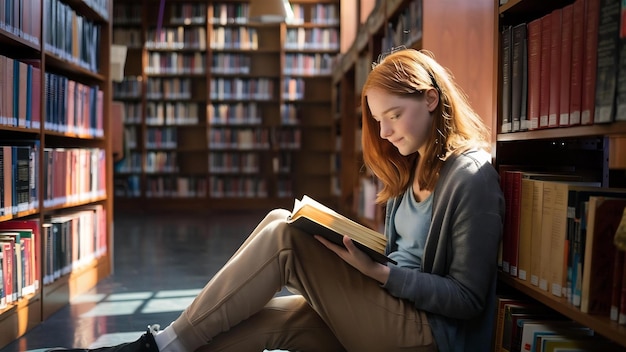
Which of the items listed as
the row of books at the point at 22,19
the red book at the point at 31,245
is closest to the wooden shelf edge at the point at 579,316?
the red book at the point at 31,245

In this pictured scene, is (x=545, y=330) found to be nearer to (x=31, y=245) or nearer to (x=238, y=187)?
(x=31, y=245)

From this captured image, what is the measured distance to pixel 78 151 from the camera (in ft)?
10.8

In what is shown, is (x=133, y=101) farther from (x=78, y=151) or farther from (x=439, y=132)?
(x=439, y=132)

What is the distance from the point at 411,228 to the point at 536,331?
388 mm

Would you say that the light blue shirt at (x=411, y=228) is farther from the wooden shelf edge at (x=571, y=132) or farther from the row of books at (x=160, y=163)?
the row of books at (x=160, y=163)

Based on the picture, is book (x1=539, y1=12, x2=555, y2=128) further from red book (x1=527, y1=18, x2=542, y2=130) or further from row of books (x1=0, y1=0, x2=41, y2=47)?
row of books (x1=0, y1=0, x2=41, y2=47)

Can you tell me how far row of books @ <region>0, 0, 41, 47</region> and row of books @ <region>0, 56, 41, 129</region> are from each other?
10cm

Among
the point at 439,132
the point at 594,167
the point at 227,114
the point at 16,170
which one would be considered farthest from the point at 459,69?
the point at 227,114

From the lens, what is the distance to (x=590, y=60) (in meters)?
1.23

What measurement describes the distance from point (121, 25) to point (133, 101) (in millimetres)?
948

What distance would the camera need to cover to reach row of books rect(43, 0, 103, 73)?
2898 mm

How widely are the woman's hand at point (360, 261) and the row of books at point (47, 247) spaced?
4.43 feet

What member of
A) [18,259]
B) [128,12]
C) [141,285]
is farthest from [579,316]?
[128,12]

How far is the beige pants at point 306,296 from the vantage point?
58.8 inches
